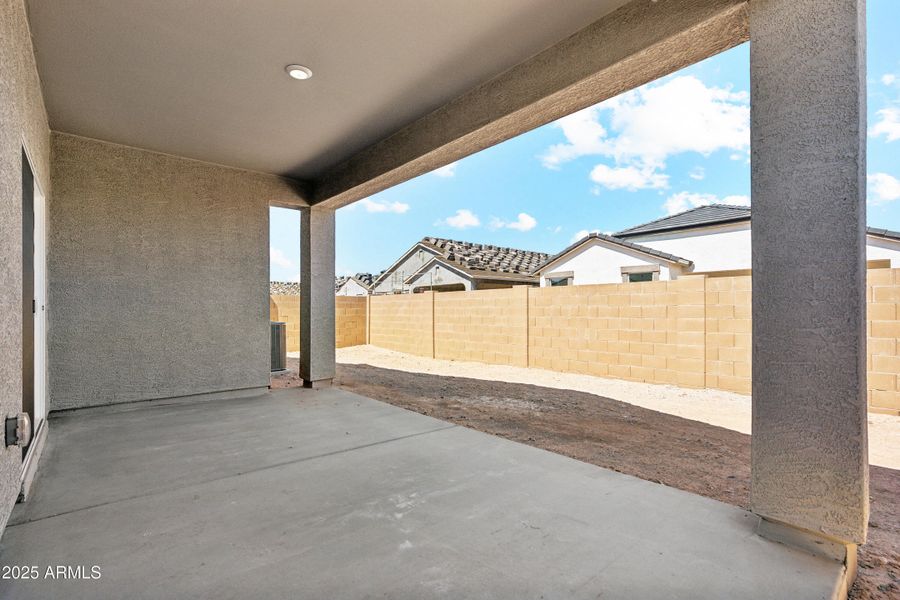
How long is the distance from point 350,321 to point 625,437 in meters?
9.58

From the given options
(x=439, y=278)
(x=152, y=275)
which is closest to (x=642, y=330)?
(x=152, y=275)

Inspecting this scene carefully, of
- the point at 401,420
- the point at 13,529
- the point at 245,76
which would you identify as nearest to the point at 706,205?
the point at 401,420

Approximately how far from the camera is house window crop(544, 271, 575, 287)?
1340cm

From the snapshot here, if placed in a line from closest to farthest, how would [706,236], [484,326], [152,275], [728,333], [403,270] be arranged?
[152,275], [728,333], [484,326], [706,236], [403,270]

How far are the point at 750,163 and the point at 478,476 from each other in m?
2.30

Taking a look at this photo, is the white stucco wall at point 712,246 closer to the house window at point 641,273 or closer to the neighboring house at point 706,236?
the neighboring house at point 706,236

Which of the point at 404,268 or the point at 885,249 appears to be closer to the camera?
the point at 885,249

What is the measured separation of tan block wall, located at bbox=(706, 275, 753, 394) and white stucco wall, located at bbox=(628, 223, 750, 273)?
6070mm

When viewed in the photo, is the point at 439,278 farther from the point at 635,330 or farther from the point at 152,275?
the point at 152,275

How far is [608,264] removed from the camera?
12406mm

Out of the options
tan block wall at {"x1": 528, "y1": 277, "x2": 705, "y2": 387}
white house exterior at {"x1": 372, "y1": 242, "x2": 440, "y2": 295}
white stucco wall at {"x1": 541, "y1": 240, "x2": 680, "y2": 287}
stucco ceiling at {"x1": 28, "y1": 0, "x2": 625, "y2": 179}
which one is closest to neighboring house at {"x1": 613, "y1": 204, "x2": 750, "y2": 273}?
white stucco wall at {"x1": 541, "y1": 240, "x2": 680, "y2": 287}

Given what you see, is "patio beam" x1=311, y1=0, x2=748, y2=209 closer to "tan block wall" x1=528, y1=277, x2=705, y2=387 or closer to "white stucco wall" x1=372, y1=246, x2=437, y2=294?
"tan block wall" x1=528, y1=277, x2=705, y2=387

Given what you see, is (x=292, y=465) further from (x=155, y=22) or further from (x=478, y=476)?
(x=155, y=22)

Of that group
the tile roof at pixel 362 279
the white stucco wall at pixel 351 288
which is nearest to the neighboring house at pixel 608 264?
the tile roof at pixel 362 279
